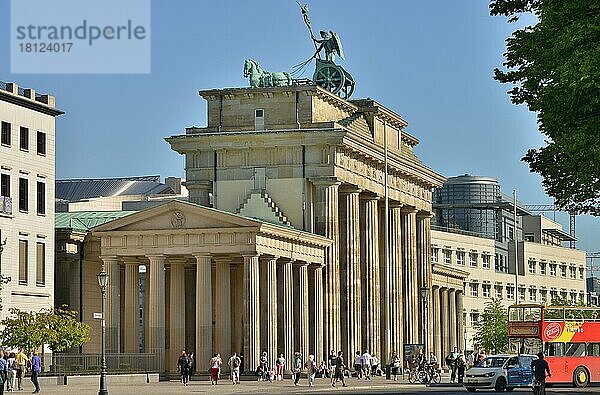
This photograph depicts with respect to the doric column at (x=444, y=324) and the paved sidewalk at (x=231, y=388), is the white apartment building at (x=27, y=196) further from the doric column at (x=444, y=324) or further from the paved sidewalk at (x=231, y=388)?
the doric column at (x=444, y=324)

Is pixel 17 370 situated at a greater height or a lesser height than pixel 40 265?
lesser

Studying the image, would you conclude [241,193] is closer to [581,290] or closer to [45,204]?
[45,204]

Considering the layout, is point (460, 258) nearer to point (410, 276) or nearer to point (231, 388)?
point (410, 276)

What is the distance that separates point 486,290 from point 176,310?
89043mm

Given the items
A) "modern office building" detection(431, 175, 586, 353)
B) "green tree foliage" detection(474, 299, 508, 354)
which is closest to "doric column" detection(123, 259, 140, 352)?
"green tree foliage" detection(474, 299, 508, 354)

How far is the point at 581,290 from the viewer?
19300cm

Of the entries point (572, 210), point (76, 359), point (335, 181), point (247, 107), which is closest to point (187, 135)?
point (247, 107)

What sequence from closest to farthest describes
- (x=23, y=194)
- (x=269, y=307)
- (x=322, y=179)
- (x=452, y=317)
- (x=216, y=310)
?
(x=269, y=307), (x=216, y=310), (x=23, y=194), (x=322, y=179), (x=452, y=317)

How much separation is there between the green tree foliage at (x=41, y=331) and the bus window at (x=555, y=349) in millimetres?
25808

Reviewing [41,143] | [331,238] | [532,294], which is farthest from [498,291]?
[41,143]

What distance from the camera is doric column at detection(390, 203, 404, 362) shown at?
362ft

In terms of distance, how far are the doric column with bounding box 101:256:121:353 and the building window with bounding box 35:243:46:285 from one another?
155 inches

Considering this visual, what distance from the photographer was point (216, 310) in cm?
8775

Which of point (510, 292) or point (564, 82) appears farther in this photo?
point (510, 292)
